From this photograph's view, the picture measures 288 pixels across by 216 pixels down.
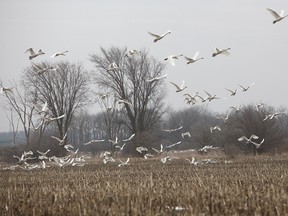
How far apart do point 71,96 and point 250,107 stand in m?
25.6

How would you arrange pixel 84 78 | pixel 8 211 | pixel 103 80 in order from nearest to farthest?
pixel 8 211 < pixel 103 80 < pixel 84 78

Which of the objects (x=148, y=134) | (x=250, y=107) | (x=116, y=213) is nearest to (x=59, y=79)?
(x=148, y=134)

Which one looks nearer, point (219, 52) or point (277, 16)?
point (277, 16)

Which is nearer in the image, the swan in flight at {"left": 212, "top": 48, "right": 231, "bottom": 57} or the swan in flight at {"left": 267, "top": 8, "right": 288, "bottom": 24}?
the swan in flight at {"left": 267, "top": 8, "right": 288, "bottom": 24}

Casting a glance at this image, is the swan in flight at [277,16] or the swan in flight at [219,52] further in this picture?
the swan in flight at [219,52]

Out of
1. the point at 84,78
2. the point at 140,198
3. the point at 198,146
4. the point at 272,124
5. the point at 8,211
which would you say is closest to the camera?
the point at 8,211

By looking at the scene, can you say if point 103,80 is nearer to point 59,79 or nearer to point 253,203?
point 59,79

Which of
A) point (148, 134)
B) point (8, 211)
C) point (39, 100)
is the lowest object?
point (8, 211)

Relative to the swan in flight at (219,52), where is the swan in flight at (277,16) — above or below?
above

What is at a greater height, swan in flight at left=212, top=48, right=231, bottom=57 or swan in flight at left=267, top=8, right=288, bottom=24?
swan in flight at left=267, top=8, right=288, bottom=24

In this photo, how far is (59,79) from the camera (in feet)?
178

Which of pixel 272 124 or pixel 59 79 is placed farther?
pixel 59 79

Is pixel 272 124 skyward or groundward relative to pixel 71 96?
groundward

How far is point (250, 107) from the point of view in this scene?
36.3 meters
